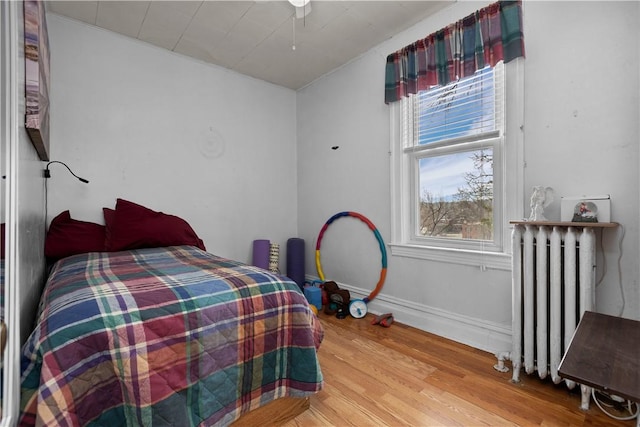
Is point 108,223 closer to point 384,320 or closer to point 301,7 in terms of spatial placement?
point 301,7

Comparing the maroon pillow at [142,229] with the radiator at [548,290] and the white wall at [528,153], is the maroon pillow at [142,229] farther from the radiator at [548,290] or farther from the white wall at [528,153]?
the radiator at [548,290]

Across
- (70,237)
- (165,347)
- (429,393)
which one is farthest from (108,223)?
(429,393)

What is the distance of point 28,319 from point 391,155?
2.55 meters

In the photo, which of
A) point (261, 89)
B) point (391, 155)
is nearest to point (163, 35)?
point (261, 89)

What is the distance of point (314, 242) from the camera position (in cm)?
355

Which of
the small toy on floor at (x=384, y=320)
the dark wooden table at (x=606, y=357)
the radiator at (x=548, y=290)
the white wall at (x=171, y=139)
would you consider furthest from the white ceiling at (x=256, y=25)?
the small toy on floor at (x=384, y=320)

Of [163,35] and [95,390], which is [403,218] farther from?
[163,35]

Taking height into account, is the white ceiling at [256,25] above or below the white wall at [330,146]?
above

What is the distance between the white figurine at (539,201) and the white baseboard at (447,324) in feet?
2.62

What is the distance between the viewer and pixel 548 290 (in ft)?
5.56

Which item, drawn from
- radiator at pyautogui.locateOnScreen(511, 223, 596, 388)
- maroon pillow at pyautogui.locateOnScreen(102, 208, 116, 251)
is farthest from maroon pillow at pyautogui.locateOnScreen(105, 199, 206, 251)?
radiator at pyautogui.locateOnScreen(511, 223, 596, 388)

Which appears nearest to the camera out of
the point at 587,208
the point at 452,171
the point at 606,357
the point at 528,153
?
the point at 606,357

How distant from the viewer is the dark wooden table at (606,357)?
0.69 m

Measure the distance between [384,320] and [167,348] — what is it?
6.20ft
